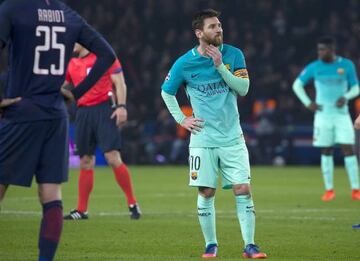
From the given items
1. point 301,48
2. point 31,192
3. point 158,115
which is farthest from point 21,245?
point 301,48

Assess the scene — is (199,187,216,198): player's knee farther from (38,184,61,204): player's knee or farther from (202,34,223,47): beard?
(38,184,61,204): player's knee

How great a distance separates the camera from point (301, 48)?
33.0 meters

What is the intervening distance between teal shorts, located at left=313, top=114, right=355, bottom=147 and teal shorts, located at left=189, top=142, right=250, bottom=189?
8116 millimetres

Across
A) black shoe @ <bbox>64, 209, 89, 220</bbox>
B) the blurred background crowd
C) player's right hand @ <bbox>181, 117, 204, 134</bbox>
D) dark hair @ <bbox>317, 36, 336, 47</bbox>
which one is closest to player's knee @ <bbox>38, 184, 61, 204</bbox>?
player's right hand @ <bbox>181, 117, 204, 134</bbox>

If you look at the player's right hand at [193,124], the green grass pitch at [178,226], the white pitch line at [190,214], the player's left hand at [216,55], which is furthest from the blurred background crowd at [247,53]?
the player's left hand at [216,55]

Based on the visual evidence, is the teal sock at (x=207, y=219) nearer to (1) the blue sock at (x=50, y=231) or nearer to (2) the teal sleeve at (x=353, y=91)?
(1) the blue sock at (x=50, y=231)

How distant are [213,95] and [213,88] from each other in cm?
7

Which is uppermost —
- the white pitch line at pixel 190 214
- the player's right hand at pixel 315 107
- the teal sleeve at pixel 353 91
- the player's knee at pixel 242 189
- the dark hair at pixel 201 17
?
the dark hair at pixel 201 17

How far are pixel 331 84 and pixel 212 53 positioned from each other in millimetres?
8555

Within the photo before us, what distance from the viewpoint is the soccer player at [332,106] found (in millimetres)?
17859

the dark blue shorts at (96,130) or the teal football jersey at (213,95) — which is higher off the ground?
the teal football jersey at (213,95)

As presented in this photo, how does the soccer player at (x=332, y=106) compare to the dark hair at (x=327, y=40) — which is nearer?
the dark hair at (x=327, y=40)

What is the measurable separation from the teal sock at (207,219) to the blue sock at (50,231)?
221 cm

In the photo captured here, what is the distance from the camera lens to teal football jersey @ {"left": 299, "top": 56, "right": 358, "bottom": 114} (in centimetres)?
1794
